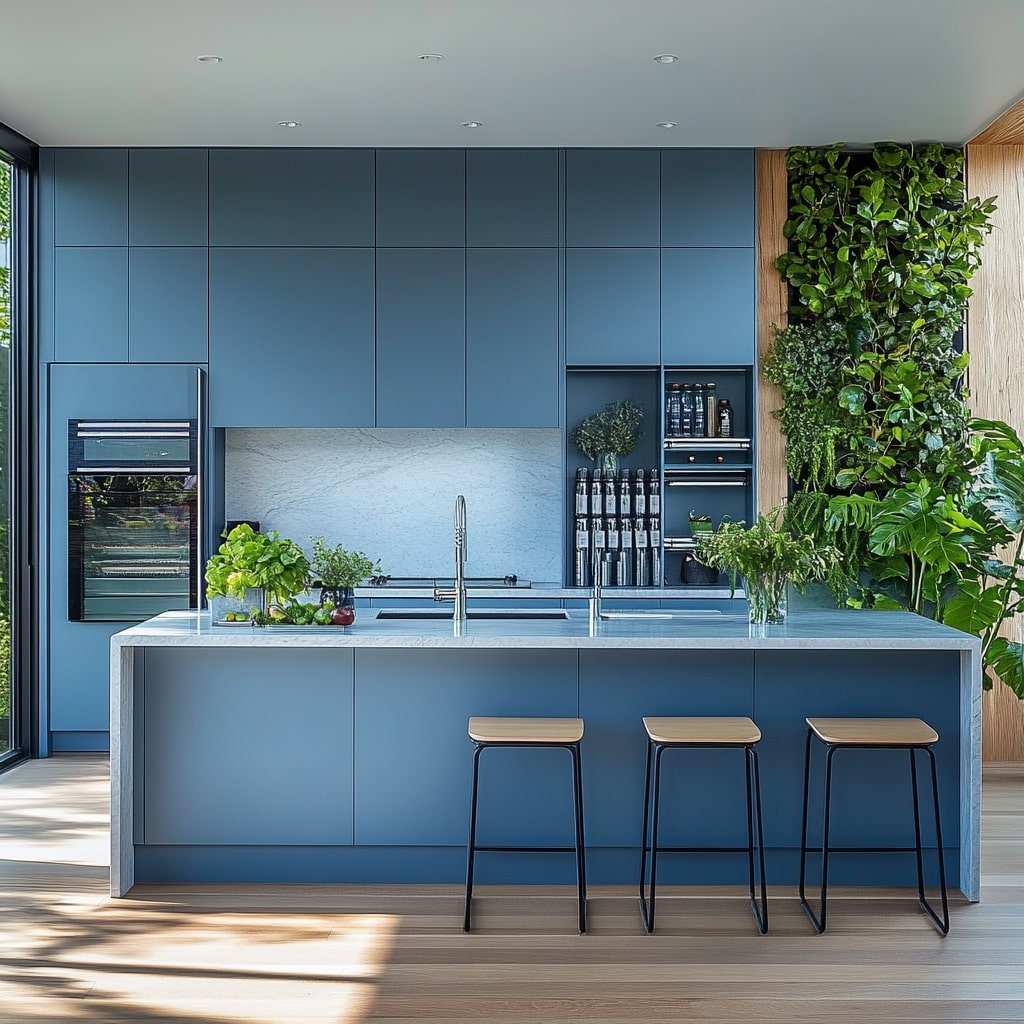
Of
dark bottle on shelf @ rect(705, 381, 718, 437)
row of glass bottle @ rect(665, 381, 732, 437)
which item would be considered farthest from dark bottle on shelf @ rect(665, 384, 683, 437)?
dark bottle on shelf @ rect(705, 381, 718, 437)

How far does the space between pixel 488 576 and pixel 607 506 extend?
2.57 feet

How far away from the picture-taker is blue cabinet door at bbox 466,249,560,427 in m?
5.69

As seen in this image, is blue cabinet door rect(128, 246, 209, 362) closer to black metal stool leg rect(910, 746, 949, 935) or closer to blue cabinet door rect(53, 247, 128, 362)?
blue cabinet door rect(53, 247, 128, 362)

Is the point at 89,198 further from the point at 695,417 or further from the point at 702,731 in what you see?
the point at 702,731

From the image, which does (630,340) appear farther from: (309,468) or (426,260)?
(309,468)

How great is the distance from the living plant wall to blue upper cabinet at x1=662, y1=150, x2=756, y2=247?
23 centimetres

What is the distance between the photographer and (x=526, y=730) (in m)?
3.45

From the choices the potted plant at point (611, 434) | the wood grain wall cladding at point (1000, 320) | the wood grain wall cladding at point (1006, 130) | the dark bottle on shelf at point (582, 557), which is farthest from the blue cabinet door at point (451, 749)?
the wood grain wall cladding at point (1006, 130)

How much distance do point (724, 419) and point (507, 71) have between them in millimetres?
2091

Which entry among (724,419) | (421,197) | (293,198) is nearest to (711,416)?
(724,419)

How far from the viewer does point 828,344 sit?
5629 millimetres

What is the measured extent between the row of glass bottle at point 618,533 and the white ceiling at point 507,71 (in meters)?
1.72

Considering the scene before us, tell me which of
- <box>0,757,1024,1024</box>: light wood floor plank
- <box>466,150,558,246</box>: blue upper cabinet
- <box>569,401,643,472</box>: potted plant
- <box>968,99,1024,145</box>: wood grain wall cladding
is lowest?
<box>0,757,1024,1024</box>: light wood floor plank

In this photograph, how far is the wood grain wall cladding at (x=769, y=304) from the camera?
18.8 ft
